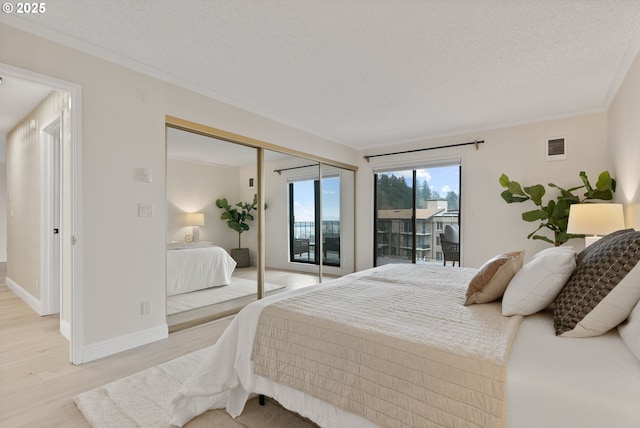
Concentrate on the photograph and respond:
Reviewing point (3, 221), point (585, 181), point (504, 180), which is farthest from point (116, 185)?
point (3, 221)

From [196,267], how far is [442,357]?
2.96m

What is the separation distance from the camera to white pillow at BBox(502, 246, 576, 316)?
1514mm

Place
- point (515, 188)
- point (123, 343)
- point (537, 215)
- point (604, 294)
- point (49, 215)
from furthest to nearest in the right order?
point (515, 188) → point (537, 215) → point (49, 215) → point (123, 343) → point (604, 294)

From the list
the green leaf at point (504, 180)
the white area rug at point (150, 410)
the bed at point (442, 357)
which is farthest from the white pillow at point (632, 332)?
the green leaf at point (504, 180)

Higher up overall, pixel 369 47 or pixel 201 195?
pixel 369 47

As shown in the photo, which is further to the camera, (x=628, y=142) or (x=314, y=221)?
(x=314, y=221)

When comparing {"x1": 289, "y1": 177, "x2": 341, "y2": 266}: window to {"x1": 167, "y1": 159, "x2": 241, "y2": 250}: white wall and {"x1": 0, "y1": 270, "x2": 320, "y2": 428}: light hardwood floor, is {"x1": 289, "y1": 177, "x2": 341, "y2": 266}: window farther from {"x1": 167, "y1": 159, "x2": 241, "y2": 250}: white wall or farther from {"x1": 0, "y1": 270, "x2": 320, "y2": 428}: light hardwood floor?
{"x1": 0, "y1": 270, "x2": 320, "y2": 428}: light hardwood floor

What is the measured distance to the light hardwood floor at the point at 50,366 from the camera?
A: 6.09ft

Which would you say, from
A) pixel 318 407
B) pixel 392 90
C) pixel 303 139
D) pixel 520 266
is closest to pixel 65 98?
pixel 303 139

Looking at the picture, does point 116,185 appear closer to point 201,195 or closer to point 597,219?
point 201,195

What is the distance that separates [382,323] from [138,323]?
7.82 feet

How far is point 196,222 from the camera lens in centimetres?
344

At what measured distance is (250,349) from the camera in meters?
1.74

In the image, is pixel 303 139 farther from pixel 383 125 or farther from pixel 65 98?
pixel 65 98
